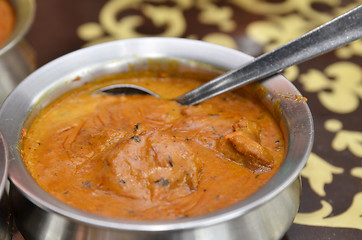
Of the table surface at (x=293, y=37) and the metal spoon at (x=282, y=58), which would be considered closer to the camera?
the metal spoon at (x=282, y=58)

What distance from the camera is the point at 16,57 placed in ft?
4.94

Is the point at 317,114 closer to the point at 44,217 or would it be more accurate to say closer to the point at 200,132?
the point at 200,132

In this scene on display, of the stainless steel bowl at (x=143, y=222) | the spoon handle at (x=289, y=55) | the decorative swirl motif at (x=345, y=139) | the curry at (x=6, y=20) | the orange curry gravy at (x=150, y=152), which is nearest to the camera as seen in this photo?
the stainless steel bowl at (x=143, y=222)

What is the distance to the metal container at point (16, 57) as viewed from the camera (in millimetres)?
1449

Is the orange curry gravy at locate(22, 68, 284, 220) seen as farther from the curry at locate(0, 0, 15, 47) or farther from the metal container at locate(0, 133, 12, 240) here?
the curry at locate(0, 0, 15, 47)

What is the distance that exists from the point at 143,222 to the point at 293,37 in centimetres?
136

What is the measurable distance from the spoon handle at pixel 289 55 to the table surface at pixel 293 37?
376 mm

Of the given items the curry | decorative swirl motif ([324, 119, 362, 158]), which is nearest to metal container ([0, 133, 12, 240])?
the curry

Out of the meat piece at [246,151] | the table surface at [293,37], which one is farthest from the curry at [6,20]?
the meat piece at [246,151]

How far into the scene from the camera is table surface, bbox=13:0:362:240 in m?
1.35

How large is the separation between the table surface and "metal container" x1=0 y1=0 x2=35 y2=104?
0.29m

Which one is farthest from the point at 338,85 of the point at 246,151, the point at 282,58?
the point at 246,151

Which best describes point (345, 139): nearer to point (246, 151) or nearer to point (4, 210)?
point (246, 151)

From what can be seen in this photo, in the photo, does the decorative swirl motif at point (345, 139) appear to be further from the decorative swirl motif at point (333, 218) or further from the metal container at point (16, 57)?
the metal container at point (16, 57)
